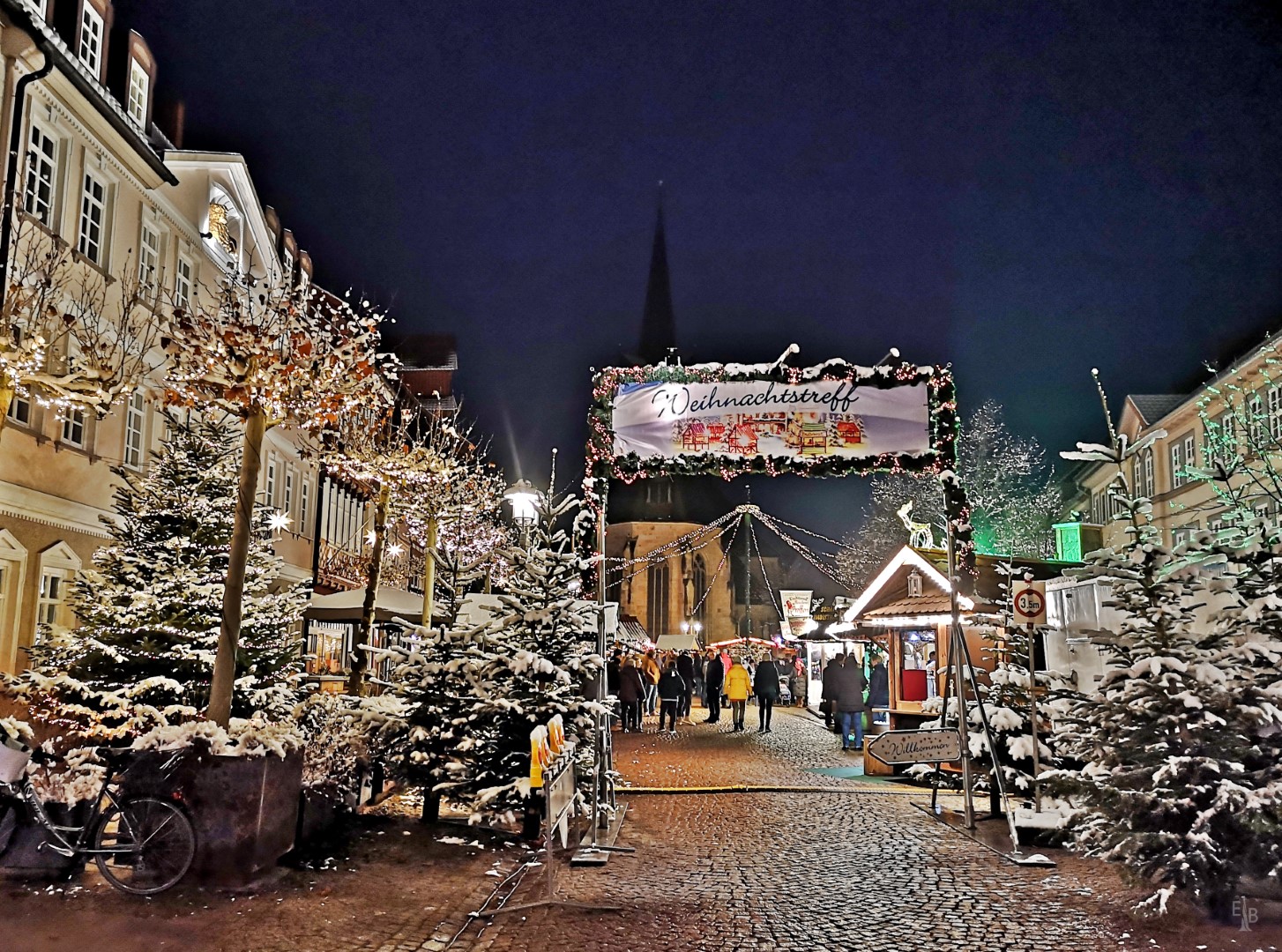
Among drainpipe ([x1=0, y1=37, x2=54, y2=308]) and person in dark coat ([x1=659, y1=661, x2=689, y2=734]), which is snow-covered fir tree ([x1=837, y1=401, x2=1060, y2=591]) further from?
drainpipe ([x1=0, y1=37, x2=54, y2=308])

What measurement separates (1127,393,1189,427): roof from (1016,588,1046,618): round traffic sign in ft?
116

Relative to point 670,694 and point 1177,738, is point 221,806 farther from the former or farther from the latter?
point 670,694

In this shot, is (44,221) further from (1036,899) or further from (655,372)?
(1036,899)

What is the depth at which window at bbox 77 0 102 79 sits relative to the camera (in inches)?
747

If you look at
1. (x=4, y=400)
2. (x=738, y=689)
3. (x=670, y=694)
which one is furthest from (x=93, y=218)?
(x=738, y=689)

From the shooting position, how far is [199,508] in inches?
Answer: 524

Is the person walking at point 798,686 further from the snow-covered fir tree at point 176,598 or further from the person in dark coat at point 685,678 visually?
the snow-covered fir tree at point 176,598

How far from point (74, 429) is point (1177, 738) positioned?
17.5 m

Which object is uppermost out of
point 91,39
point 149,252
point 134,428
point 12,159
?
point 91,39

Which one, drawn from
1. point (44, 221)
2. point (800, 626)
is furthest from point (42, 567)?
point (800, 626)

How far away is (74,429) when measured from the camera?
744 inches

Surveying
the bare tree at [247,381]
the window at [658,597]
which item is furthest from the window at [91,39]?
the window at [658,597]

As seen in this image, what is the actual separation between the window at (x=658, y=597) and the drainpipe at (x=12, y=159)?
Result: 241 ft

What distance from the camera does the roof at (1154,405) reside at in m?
44.8
